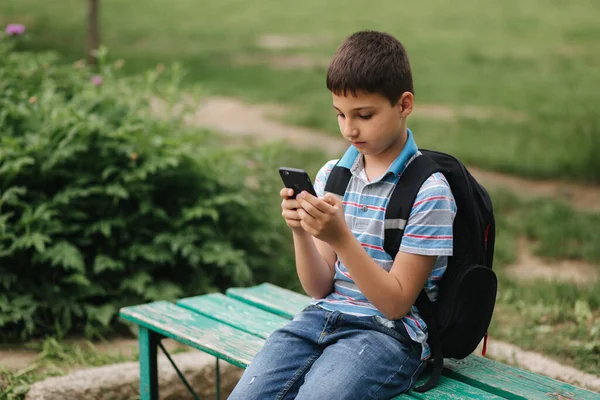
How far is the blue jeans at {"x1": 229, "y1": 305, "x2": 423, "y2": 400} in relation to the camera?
223 cm

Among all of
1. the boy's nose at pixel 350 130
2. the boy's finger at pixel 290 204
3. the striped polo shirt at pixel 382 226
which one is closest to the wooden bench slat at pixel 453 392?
the striped polo shirt at pixel 382 226

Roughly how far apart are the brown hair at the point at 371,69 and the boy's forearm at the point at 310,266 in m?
0.46

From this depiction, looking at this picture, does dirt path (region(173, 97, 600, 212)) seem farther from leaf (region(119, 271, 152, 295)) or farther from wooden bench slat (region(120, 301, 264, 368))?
wooden bench slat (region(120, 301, 264, 368))

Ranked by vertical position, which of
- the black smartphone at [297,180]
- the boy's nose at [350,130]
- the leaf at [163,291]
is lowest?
the leaf at [163,291]

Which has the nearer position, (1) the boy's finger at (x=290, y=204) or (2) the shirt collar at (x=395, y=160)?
(1) the boy's finger at (x=290, y=204)

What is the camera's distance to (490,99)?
36.4 feet

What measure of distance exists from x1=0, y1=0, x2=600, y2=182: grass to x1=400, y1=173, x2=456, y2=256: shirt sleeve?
549cm

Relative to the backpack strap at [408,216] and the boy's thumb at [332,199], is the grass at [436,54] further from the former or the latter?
the boy's thumb at [332,199]

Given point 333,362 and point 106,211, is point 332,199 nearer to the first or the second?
point 333,362

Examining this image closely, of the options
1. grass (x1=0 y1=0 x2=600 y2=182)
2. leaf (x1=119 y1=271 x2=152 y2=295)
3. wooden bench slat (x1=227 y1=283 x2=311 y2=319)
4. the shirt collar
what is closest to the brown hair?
the shirt collar

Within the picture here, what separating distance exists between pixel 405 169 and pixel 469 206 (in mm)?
221

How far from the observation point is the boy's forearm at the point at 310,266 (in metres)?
2.40

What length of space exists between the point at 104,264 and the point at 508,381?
2.40 meters

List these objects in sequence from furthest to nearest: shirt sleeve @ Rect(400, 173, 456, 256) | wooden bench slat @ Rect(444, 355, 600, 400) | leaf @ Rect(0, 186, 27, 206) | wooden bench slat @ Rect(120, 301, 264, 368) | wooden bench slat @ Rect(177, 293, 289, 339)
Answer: leaf @ Rect(0, 186, 27, 206)
wooden bench slat @ Rect(177, 293, 289, 339)
wooden bench slat @ Rect(120, 301, 264, 368)
wooden bench slat @ Rect(444, 355, 600, 400)
shirt sleeve @ Rect(400, 173, 456, 256)
